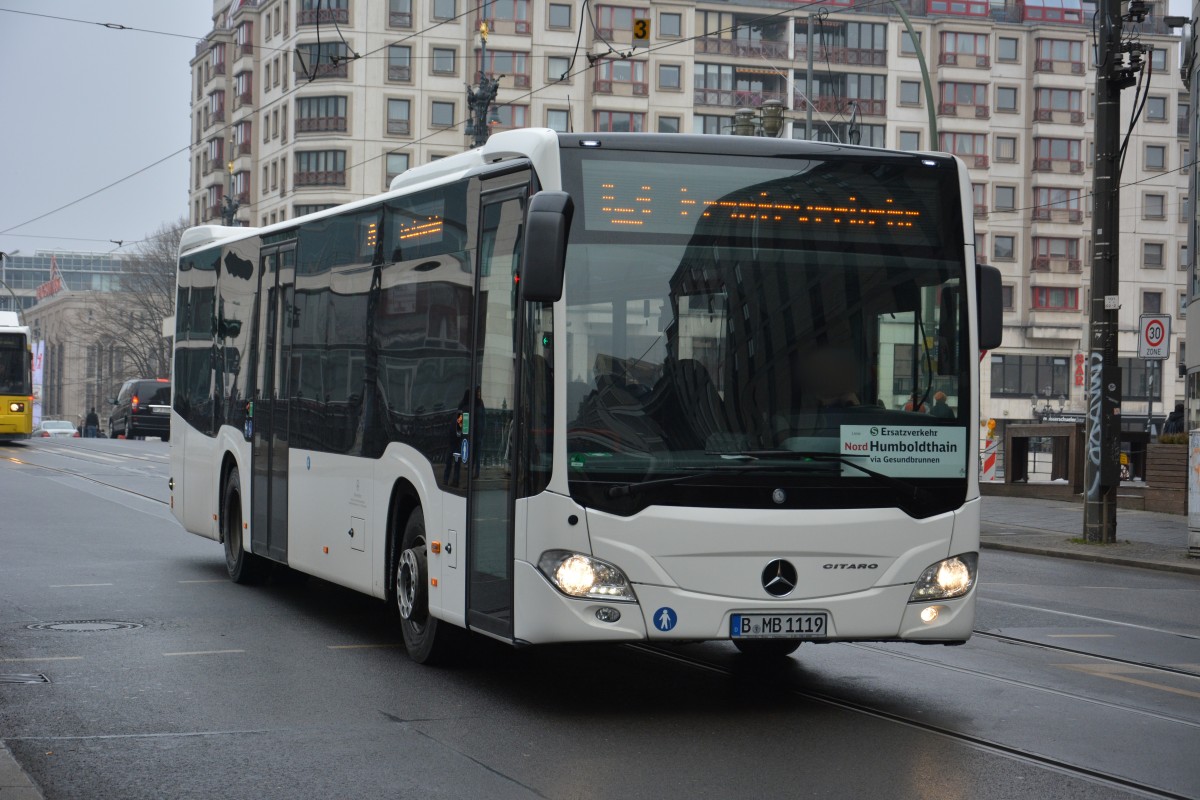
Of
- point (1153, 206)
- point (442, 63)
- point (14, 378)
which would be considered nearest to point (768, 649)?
point (14, 378)

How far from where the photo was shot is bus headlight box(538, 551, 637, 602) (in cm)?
830

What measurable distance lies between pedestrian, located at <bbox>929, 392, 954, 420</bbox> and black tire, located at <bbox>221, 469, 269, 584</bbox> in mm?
7217

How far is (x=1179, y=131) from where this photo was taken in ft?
305

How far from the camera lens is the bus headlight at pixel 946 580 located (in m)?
8.73

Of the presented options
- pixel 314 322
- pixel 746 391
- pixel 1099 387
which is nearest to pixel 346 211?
pixel 314 322

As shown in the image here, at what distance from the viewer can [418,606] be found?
10164mm

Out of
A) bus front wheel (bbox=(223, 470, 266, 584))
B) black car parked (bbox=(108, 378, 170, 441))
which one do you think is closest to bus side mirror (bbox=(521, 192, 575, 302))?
bus front wheel (bbox=(223, 470, 266, 584))

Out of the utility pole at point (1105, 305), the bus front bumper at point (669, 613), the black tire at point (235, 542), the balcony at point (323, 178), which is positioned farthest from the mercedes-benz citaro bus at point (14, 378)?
the balcony at point (323, 178)

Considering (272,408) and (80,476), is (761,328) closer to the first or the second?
(272,408)

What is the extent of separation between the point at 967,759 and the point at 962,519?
1.69 meters

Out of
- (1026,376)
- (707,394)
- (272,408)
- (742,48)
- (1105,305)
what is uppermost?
(742,48)

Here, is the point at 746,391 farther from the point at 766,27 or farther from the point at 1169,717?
the point at 766,27

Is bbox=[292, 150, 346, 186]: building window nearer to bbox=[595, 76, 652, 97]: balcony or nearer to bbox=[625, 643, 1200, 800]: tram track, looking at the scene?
bbox=[595, 76, 652, 97]: balcony

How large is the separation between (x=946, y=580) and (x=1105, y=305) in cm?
1343
